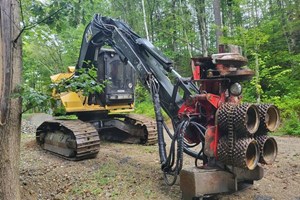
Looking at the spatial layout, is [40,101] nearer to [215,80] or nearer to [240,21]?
[215,80]

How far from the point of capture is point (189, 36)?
19297 millimetres

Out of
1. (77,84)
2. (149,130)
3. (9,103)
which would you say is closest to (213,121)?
(77,84)

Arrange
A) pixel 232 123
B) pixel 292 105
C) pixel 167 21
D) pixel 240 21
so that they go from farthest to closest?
pixel 167 21
pixel 240 21
pixel 292 105
pixel 232 123

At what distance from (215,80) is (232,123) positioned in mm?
690

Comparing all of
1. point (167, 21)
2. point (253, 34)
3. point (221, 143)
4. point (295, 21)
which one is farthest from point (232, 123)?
point (167, 21)

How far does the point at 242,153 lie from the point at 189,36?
16.8m

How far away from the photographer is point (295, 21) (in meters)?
13.0

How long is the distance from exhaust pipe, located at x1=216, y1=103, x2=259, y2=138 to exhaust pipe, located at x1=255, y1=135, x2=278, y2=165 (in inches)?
9.3

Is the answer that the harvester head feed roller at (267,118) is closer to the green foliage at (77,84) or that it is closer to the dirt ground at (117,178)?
the dirt ground at (117,178)

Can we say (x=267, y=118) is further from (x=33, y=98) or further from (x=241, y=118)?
(x=33, y=98)

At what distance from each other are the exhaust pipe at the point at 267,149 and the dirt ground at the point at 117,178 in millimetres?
515

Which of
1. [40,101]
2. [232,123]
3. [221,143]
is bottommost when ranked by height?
[221,143]

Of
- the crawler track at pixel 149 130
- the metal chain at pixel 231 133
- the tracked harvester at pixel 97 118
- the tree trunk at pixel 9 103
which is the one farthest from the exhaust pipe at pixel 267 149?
the crawler track at pixel 149 130

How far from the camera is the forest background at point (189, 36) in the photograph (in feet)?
12.7
